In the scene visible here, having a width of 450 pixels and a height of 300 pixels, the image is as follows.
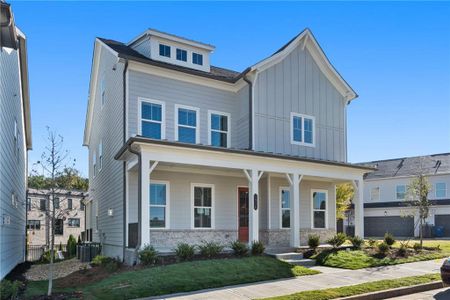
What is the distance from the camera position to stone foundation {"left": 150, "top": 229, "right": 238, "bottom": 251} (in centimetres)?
1514

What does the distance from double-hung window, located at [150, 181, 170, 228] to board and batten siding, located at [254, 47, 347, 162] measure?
13.4 ft

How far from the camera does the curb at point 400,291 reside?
981 centimetres

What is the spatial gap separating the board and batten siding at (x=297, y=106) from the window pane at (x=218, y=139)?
1492 millimetres

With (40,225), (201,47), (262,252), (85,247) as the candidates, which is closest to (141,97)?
(201,47)

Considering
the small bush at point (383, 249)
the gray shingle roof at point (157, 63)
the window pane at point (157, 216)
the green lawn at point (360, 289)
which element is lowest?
the green lawn at point (360, 289)

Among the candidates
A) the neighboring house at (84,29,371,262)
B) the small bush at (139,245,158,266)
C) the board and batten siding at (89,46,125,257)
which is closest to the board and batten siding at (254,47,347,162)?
the neighboring house at (84,29,371,262)

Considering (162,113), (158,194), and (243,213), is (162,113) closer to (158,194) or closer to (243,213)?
(158,194)

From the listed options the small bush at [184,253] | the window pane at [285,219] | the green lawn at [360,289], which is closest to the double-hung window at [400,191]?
the window pane at [285,219]

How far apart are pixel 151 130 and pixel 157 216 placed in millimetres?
3189

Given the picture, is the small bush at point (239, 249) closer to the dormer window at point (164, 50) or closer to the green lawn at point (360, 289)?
the green lawn at point (360, 289)

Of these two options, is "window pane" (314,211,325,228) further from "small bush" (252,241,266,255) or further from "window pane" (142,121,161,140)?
"window pane" (142,121,161,140)

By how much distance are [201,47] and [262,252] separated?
917 centimetres

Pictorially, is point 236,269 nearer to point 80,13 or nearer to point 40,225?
point 80,13

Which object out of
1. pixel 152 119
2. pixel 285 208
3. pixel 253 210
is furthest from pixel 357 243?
pixel 152 119
